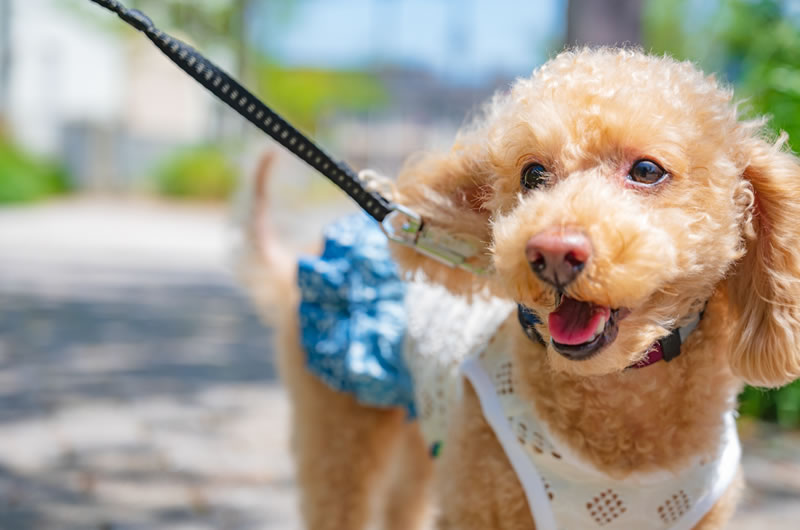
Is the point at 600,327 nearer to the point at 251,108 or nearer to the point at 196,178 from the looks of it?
the point at 251,108

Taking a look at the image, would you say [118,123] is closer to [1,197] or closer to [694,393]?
[1,197]

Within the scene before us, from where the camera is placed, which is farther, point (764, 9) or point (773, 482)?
point (764, 9)

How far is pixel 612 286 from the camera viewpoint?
1.22 metres

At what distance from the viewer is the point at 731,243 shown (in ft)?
4.64

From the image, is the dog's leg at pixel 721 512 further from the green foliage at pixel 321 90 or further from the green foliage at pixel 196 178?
the green foliage at pixel 321 90

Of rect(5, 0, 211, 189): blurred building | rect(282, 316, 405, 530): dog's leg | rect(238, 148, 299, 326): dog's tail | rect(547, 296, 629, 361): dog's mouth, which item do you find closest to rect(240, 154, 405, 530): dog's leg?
rect(282, 316, 405, 530): dog's leg

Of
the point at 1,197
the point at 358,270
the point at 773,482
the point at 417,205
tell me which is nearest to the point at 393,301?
the point at 358,270

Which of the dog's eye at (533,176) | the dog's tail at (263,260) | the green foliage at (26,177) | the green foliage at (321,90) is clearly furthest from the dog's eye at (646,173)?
the green foliage at (321,90)

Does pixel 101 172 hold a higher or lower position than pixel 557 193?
higher

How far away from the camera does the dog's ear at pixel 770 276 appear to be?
140 cm

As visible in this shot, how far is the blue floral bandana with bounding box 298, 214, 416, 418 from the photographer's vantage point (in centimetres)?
220

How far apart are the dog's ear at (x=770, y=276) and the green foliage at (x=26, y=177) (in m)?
16.0

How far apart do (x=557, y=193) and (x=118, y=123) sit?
2151 cm

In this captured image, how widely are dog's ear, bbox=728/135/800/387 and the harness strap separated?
2.52ft
